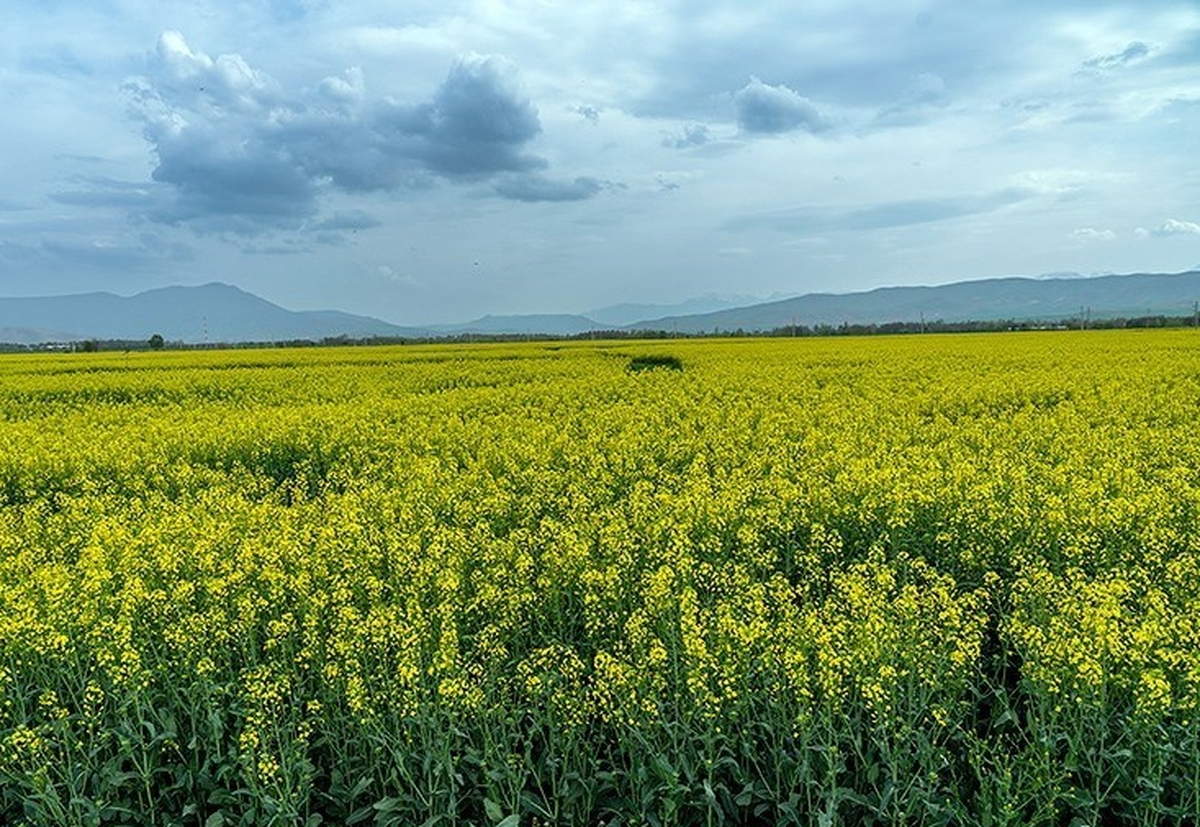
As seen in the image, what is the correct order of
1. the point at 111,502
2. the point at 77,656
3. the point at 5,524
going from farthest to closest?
the point at 111,502 < the point at 5,524 < the point at 77,656

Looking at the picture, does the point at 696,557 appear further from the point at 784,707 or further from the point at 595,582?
the point at 784,707

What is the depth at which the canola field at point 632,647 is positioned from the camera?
4180 mm

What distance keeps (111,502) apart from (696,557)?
27.4ft

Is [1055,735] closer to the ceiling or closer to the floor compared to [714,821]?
closer to the ceiling

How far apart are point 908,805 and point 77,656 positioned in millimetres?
5358

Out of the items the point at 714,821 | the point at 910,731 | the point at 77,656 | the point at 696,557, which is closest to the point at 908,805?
the point at 910,731

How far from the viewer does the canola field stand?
13.7 feet

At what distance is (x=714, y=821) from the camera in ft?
14.1

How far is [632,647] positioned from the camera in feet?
16.8

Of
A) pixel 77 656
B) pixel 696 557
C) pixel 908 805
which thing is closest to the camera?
pixel 908 805

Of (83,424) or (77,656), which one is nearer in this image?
(77,656)

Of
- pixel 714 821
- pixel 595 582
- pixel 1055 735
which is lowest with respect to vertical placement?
pixel 714 821

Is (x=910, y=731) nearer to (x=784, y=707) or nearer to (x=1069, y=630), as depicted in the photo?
(x=784, y=707)

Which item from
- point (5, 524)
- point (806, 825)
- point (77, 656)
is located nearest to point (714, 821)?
point (806, 825)
